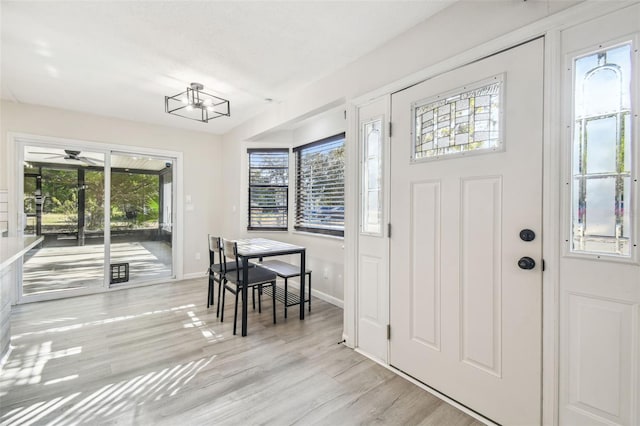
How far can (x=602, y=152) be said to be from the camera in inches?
52.4

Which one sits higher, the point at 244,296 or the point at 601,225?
the point at 601,225

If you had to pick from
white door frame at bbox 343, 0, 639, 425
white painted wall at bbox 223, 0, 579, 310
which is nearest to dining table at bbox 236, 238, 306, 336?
white painted wall at bbox 223, 0, 579, 310

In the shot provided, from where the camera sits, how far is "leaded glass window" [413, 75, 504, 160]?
168 centimetres

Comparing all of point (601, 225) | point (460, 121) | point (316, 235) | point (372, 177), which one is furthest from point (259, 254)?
point (601, 225)

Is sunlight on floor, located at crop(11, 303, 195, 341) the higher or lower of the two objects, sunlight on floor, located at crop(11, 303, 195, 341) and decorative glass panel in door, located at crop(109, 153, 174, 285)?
the lower

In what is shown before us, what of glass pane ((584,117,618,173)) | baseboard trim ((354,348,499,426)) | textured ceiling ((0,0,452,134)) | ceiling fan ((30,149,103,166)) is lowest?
baseboard trim ((354,348,499,426))

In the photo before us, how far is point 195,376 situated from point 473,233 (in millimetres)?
2215

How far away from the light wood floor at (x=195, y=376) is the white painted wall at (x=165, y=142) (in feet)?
6.13

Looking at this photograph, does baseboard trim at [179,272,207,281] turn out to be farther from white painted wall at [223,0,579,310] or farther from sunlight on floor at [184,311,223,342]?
white painted wall at [223,0,579,310]

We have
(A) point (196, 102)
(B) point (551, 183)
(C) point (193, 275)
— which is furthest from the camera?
(C) point (193, 275)

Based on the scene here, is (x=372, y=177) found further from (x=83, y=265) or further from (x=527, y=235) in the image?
(x=83, y=265)

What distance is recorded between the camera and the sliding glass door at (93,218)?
12.7ft

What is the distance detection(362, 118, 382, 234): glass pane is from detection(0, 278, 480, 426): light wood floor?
116cm

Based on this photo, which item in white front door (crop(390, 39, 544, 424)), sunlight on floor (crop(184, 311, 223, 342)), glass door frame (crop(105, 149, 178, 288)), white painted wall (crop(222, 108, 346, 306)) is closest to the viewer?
Answer: white front door (crop(390, 39, 544, 424))
